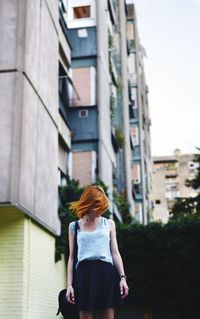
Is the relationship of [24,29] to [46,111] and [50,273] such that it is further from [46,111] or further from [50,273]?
[50,273]

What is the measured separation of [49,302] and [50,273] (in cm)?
81

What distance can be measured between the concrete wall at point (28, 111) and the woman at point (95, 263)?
7.37 meters

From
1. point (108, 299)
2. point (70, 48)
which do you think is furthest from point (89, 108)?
point (108, 299)

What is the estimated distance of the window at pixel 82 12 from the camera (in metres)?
21.5

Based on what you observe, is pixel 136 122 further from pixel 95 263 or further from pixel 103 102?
pixel 95 263

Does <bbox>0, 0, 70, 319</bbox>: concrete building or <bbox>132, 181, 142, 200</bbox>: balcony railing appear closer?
<bbox>0, 0, 70, 319</bbox>: concrete building

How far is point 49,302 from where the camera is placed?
1316 centimetres

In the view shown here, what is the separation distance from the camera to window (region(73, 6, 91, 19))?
70.4ft

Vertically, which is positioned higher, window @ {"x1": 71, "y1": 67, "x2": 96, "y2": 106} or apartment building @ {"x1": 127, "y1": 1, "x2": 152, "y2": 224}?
apartment building @ {"x1": 127, "y1": 1, "x2": 152, "y2": 224}

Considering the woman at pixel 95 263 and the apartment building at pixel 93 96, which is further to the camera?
the apartment building at pixel 93 96

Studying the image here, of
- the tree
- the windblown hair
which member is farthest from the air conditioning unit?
the windblown hair

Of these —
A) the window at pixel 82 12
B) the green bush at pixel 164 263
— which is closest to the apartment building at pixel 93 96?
the window at pixel 82 12

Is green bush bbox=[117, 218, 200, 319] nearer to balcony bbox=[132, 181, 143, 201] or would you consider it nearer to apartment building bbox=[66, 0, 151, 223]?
apartment building bbox=[66, 0, 151, 223]

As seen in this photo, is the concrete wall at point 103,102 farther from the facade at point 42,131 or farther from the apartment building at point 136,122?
the apartment building at point 136,122
